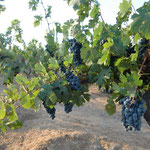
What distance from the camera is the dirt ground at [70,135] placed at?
209 inches

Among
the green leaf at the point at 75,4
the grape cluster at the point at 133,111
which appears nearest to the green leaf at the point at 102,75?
the grape cluster at the point at 133,111

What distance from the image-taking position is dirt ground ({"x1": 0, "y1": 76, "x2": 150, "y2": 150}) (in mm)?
5312

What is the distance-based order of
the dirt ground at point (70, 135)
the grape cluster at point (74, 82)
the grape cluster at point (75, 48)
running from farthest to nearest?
the dirt ground at point (70, 135), the grape cluster at point (75, 48), the grape cluster at point (74, 82)

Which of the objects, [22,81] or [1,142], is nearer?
[22,81]

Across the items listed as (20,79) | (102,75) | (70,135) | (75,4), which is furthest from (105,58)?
(70,135)

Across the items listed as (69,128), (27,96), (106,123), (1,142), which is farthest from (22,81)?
(106,123)

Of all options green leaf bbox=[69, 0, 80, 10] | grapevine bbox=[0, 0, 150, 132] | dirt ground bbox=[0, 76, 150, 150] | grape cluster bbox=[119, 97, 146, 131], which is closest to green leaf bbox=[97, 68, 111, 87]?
grapevine bbox=[0, 0, 150, 132]

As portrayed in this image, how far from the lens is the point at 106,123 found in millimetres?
7992

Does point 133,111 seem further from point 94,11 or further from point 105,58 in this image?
point 94,11

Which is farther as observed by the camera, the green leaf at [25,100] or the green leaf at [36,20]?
the green leaf at [36,20]

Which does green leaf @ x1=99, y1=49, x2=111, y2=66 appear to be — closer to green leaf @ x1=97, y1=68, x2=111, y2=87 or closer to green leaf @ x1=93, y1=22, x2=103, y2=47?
green leaf @ x1=97, y1=68, x2=111, y2=87

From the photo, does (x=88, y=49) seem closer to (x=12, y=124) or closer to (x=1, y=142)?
(x=12, y=124)

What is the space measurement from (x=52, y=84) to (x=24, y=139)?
3489mm

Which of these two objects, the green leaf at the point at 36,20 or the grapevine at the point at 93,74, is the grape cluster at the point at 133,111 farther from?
the green leaf at the point at 36,20
